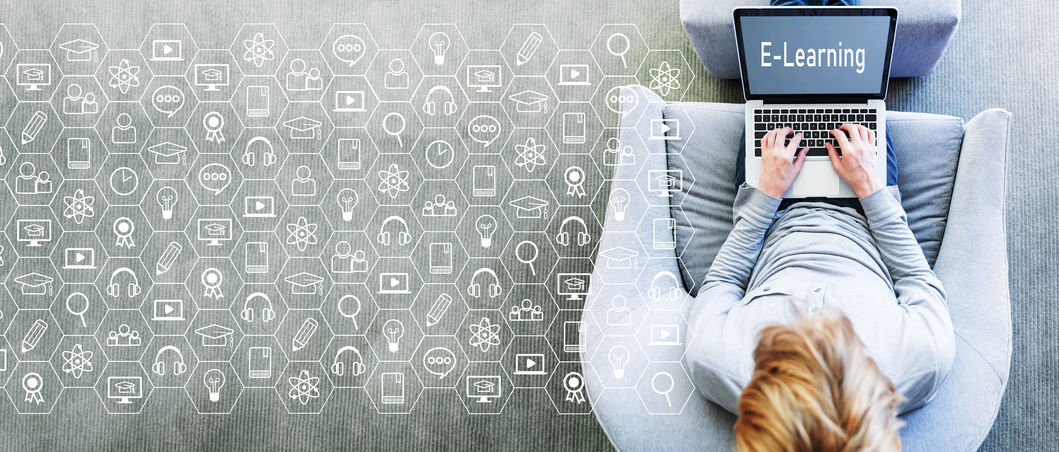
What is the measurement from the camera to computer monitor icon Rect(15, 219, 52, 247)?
167 cm

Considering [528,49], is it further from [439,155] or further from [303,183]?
[303,183]

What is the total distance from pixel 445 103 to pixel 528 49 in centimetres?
26

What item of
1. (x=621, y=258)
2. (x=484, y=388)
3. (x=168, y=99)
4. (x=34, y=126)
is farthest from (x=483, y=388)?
(x=34, y=126)

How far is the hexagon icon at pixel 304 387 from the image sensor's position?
5.39 feet

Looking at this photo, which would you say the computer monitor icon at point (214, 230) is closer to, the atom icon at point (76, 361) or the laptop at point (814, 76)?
the atom icon at point (76, 361)

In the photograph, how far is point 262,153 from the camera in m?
1.67

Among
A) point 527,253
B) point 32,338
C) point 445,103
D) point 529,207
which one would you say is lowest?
point 32,338

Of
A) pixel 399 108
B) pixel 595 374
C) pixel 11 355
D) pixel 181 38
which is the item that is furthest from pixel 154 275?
pixel 595 374

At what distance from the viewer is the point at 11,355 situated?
1.66 meters

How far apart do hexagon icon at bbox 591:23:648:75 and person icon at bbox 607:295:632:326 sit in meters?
0.64

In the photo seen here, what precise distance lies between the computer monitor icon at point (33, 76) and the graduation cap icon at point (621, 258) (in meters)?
1.50

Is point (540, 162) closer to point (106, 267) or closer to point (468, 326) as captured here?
point (468, 326)

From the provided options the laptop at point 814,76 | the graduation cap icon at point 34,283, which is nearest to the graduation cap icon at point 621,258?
the laptop at point 814,76

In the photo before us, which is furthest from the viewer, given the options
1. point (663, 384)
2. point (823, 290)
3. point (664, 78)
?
point (664, 78)
